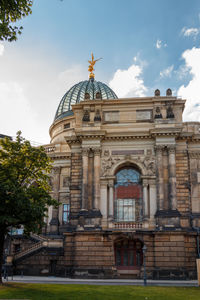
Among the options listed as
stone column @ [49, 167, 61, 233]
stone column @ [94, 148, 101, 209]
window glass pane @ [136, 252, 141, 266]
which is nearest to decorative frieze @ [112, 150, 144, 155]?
stone column @ [94, 148, 101, 209]

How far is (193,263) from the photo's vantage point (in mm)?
36781

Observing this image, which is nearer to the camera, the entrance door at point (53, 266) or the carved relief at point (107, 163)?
the entrance door at point (53, 266)

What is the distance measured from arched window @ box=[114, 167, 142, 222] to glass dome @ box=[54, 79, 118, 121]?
84.5 ft

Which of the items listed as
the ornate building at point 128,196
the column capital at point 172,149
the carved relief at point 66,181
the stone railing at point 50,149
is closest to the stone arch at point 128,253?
the ornate building at point 128,196

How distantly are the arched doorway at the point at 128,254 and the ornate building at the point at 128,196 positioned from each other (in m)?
0.10

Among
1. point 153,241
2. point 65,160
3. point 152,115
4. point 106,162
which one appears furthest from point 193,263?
point 65,160

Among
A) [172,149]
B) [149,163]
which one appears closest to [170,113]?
[172,149]

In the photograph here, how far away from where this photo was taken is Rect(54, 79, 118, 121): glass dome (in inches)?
2569

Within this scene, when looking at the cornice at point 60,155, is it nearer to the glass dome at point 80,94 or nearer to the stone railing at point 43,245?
the stone railing at point 43,245

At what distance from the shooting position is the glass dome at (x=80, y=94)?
6525 centimetres

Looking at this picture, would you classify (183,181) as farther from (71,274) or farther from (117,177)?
(71,274)

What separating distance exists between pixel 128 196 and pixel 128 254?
6.52 m

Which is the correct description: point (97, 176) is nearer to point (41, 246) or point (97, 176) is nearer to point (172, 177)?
point (172, 177)

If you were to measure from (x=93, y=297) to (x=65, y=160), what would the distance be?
31.6 metres
